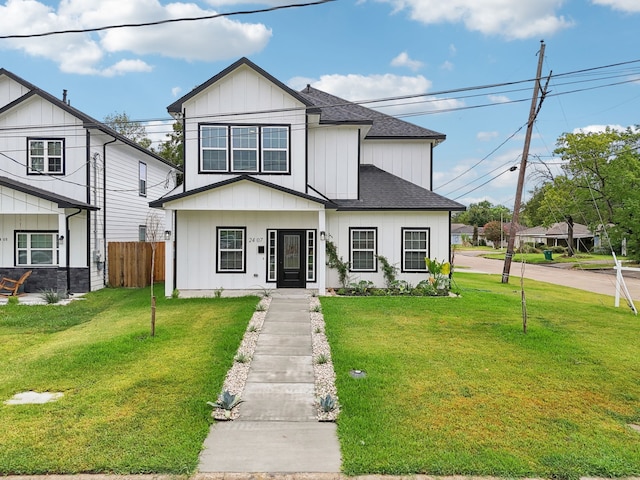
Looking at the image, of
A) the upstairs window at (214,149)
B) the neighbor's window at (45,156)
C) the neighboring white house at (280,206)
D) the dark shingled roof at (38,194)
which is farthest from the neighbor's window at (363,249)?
the neighbor's window at (45,156)

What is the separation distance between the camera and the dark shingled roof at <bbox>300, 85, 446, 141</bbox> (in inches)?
610

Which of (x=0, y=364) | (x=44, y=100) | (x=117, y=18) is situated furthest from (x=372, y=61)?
(x=0, y=364)

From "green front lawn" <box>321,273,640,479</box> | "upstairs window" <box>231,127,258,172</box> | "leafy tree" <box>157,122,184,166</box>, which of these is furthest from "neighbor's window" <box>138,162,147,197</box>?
"leafy tree" <box>157,122,184,166</box>

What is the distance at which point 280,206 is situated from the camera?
41.7 feet

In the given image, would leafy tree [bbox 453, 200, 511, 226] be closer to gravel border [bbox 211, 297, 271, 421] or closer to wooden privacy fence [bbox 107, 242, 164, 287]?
wooden privacy fence [bbox 107, 242, 164, 287]

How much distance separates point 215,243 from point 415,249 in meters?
7.08

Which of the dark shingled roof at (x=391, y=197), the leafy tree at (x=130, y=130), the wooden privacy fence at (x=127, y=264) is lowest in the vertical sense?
the wooden privacy fence at (x=127, y=264)

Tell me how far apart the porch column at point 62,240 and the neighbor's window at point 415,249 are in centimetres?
1185

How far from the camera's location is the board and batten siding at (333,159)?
14812 mm

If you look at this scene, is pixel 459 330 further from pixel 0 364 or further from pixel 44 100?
pixel 44 100

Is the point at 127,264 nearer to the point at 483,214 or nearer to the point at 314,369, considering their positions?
the point at 314,369

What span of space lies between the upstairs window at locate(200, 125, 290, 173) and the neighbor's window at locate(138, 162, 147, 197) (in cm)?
810

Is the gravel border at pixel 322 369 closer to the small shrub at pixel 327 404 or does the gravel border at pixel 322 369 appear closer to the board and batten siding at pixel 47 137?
the small shrub at pixel 327 404

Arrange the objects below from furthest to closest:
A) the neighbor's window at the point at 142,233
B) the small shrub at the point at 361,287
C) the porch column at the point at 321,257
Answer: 1. the neighbor's window at the point at 142,233
2. the small shrub at the point at 361,287
3. the porch column at the point at 321,257
